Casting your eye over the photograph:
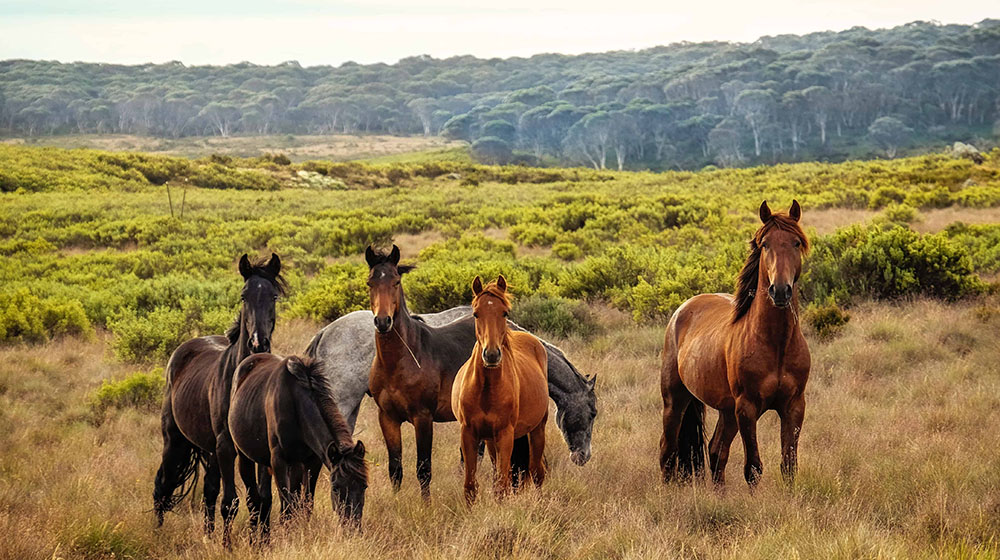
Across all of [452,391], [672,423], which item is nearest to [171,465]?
[452,391]

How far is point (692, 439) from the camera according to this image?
650cm

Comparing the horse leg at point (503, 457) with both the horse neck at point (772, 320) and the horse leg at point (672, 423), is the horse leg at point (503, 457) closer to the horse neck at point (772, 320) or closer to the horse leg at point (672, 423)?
the horse leg at point (672, 423)

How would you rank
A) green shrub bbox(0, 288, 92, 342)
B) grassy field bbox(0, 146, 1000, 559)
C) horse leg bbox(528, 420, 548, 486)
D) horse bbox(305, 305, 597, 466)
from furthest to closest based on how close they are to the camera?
green shrub bbox(0, 288, 92, 342), horse bbox(305, 305, 597, 466), horse leg bbox(528, 420, 548, 486), grassy field bbox(0, 146, 1000, 559)

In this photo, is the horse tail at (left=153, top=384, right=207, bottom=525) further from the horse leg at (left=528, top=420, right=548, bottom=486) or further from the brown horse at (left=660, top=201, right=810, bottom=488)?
the brown horse at (left=660, top=201, right=810, bottom=488)

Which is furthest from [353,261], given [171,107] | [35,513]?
[171,107]

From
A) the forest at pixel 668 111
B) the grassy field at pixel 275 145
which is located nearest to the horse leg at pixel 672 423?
the forest at pixel 668 111

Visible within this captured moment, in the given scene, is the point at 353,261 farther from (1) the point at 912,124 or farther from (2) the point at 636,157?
(1) the point at 912,124

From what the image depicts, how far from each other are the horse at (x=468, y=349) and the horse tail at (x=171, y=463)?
1.10 metres

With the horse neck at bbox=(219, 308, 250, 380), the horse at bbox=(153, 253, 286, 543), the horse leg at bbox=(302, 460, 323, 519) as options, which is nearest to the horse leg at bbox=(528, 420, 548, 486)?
the horse leg at bbox=(302, 460, 323, 519)

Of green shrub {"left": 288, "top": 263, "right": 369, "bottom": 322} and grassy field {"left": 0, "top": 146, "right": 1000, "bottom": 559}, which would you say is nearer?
grassy field {"left": 0, "top": 146, "right": 1000, "bottom": 559}

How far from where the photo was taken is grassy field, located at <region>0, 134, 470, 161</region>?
3965 inches

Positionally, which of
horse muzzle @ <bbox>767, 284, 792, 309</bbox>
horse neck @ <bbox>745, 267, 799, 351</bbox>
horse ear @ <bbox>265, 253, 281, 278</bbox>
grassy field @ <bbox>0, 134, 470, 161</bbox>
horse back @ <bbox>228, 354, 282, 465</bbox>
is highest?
horse ear @ <bbox>265, 253, 281, 278</bbox>

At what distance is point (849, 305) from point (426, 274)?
21.7 feet

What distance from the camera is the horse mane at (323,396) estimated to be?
446 centimetres
